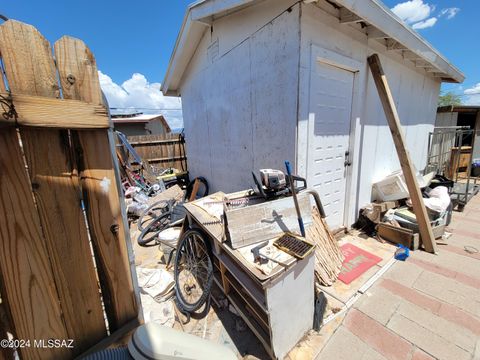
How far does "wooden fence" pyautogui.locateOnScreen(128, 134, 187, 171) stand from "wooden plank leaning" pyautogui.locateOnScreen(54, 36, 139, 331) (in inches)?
330

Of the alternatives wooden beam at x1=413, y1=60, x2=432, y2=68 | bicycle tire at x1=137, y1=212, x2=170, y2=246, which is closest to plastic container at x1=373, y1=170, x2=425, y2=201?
wooden beam at x1=413, y1=60, x2=432, y2=68

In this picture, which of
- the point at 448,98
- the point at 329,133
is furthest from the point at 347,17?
the point at 448,98

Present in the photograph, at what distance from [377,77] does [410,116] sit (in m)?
→ 2.47

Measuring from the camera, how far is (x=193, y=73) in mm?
5270

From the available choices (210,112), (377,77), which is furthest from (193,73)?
(377,77)

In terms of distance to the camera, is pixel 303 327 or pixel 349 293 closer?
pixel 303 327

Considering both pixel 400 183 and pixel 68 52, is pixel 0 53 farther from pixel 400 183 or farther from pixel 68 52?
pixel 400 183

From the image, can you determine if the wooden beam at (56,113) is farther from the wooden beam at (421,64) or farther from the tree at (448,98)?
the tree at (448,98)

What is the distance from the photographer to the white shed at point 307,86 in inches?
99.9

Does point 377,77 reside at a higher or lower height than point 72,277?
higher

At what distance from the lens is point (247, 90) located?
10.8 feet

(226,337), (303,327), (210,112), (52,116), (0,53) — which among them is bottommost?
(226,337)

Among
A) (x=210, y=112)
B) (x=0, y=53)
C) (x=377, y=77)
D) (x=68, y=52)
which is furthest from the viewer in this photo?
(x=210, y=112)

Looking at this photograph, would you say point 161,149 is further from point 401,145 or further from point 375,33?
point 401,145
